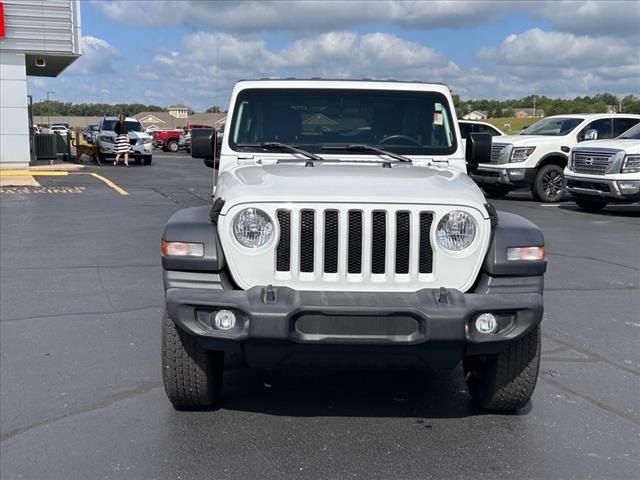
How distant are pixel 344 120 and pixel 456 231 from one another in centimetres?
169

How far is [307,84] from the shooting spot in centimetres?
532

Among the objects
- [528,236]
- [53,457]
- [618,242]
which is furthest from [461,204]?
[618,242]

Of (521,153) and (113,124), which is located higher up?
(113,124)

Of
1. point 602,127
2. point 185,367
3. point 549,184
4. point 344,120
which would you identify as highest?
point 602,127

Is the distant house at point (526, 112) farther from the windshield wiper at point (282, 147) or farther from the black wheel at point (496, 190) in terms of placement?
the windshield wiper at point (282, 147)

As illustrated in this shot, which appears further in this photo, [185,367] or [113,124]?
[113,124]

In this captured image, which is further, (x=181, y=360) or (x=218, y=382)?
(x=218, y=382)

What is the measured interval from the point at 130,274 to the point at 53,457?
4328mm

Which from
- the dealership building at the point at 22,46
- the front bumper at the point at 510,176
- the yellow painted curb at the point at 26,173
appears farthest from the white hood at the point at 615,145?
the dealership building at the point at 22,46

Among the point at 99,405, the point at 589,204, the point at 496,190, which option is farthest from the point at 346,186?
the point at 496,190

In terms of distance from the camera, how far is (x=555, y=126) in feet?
54.9

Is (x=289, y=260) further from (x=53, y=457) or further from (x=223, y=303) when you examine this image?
(x=53, y=457)

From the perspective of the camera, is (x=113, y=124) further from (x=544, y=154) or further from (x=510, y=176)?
(x=544, y=154)

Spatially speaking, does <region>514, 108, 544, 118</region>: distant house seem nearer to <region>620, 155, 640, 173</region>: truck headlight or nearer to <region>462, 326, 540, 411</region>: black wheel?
<region>620, 155, 640, 173</region>: truck headlight
